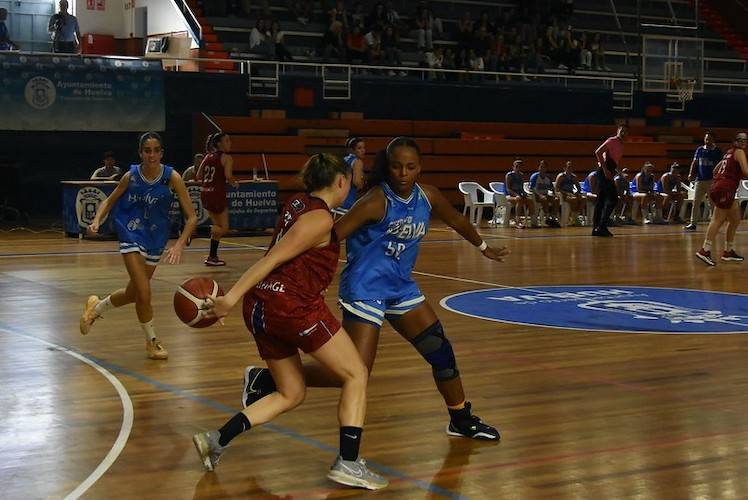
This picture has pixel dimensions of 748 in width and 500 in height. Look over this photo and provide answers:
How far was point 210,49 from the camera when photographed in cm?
2455

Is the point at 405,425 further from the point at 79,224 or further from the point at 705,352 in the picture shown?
the point at 79,224

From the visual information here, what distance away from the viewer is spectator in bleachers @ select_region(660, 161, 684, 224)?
24.8 metres

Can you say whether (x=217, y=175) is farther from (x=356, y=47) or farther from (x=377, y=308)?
(x=356, y=47)

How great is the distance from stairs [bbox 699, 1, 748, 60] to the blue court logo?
23.0 metres

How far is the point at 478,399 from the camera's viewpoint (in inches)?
271

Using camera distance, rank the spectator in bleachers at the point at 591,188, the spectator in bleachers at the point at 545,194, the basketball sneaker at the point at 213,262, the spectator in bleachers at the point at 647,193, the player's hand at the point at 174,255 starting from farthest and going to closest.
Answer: the spectator in bleachers at the point at 647,193 → the spectator in bleachers at the point at 591,188 → the spectator in bleachers at the point at 545,194 → the basketball sneaker at the point at 213,262 → the player's hand at the point at 174,255

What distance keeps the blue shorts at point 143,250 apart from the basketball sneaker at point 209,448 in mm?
3293

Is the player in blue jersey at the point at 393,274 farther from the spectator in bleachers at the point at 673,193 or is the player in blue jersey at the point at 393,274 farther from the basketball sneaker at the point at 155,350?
the spectator in bleachers at the point at 673,193

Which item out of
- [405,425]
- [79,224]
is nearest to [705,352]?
[405,425]

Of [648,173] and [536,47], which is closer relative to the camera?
[648,173]

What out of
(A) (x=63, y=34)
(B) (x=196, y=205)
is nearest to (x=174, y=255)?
(B) (x=196, y=205)

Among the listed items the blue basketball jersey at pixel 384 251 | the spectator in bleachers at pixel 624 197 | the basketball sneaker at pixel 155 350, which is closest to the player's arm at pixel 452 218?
the blue basketball jersey at pixel 384 251

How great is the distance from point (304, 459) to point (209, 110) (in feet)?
60.4

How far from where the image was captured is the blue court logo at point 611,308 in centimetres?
990
